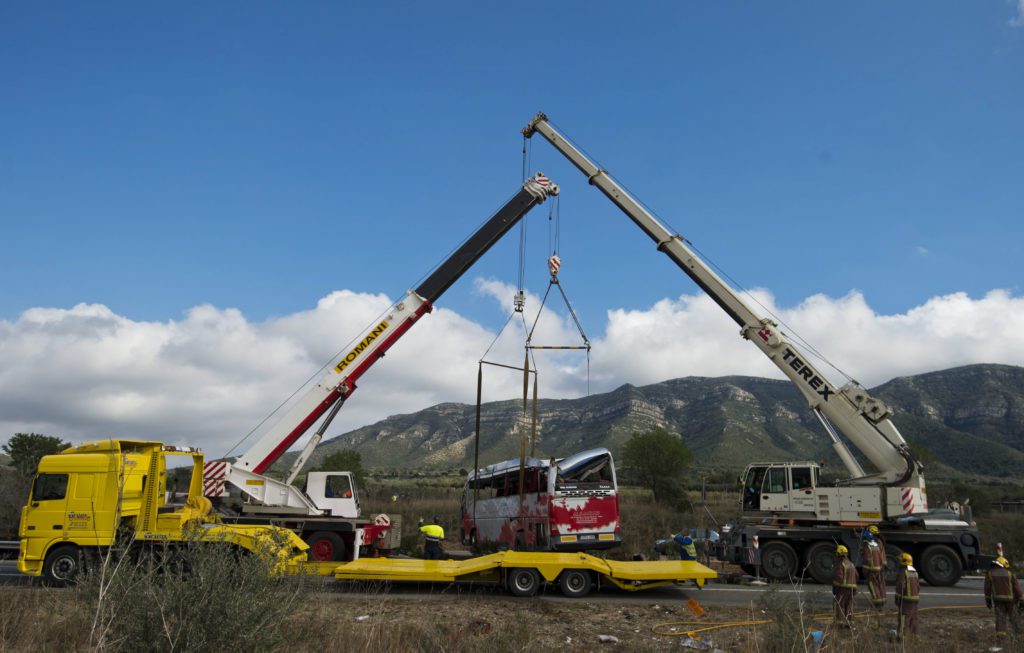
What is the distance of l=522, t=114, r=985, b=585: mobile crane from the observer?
17.4m

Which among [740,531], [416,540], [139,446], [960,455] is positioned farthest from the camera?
[960,455]

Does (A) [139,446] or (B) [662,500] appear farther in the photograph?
(B) [662,500]

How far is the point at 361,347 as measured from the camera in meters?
18.4

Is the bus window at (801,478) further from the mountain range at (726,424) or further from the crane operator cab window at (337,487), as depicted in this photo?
the mountain range at (726,424)

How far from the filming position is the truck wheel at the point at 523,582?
13.3 m

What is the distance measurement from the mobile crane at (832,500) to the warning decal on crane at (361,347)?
9286 millimetres

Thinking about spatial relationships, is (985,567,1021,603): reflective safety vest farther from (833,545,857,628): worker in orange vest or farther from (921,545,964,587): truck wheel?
(921,545,964,587): truck wheel

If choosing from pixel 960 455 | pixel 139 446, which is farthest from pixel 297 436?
pixel 960 455

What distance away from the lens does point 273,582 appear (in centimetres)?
699

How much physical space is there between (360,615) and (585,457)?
780 cm

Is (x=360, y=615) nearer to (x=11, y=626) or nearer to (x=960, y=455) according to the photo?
(x=11, y=626)

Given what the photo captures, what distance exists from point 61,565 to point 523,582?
9.69 m

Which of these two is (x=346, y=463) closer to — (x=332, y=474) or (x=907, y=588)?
(x=332, y=474)

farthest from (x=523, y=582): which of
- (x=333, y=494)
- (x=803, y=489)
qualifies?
(x=803, y=489)
